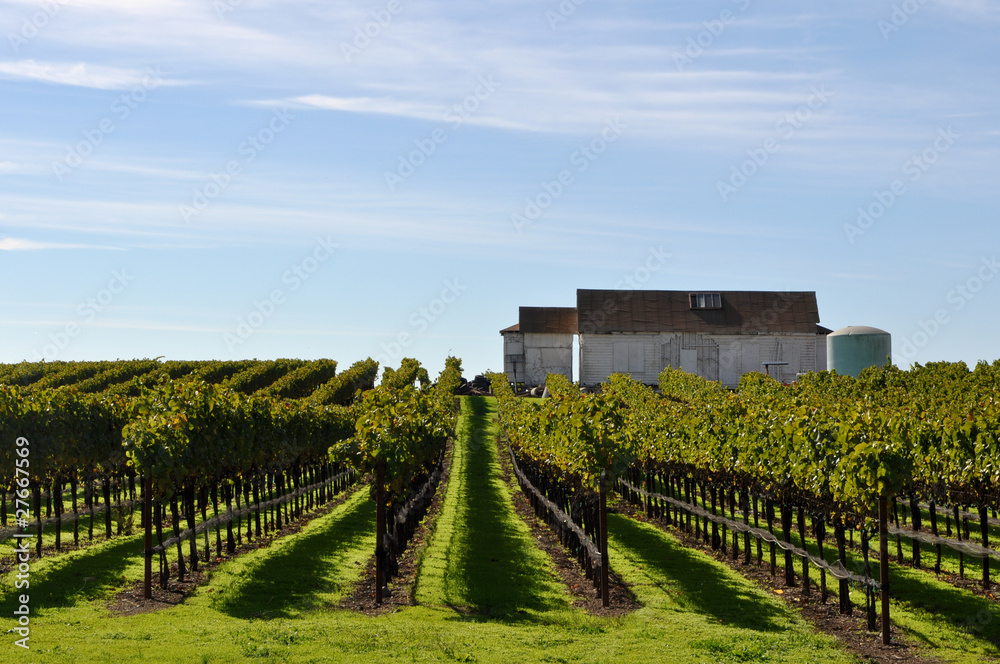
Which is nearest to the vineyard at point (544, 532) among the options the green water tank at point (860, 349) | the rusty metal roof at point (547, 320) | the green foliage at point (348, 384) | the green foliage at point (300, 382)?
the green foliage at point (348, 384)

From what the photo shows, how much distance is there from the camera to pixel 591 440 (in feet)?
57.1

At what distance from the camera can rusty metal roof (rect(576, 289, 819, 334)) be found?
221ft

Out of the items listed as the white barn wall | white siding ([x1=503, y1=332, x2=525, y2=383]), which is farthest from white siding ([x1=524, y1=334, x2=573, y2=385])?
the white barn wall

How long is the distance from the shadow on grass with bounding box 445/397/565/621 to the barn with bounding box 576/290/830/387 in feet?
Result: 115

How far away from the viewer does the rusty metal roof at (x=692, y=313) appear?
67.5m

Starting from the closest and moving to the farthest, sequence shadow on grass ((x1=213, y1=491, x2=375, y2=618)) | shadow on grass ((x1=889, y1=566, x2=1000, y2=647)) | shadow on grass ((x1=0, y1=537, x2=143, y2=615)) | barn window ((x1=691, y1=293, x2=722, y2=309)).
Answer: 1. shadow on grass ((x1=889, y1=566, x2=1000, y2=647))
2. shadow on grass ((x1=213, y1=491, x2=375, y2=618))
3. shadow on grass ((x1=0, y1=537, x2=143, y2=615))
4. barn window ((x1=691, y1=293, x2=722, y2=309))

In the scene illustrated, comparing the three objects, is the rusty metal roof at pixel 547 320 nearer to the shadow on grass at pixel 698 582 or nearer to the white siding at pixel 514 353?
the white siding at pixel 514 353

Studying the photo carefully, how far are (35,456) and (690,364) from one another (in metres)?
52.3

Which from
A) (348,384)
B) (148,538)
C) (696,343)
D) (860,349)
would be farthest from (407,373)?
(148,538)

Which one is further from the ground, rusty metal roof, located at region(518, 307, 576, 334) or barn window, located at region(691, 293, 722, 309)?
barn window, located at region(691, 293, 722, 309)

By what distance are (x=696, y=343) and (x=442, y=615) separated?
181 ft

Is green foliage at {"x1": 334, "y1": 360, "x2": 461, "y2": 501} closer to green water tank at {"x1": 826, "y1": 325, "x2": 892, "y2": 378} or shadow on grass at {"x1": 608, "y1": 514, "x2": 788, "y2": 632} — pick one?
shadow on grass at {"x1": 608, "y1": 514, "x2": 788, "y2": 632}

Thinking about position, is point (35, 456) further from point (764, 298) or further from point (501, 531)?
point (764, 298)

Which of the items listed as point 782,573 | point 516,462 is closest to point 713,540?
point 782,573
